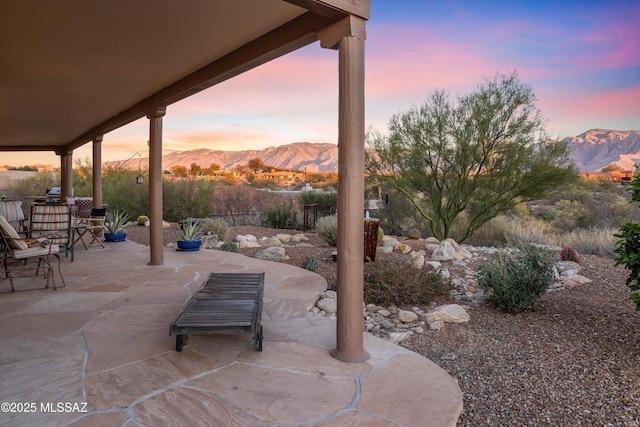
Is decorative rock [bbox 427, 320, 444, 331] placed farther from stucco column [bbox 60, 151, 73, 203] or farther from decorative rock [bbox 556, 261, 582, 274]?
stucco column [bbox 60, 151, 73, 203]

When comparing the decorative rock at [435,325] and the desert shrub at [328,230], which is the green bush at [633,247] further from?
the desert shrub at [328,230]

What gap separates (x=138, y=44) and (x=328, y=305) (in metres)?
3.30

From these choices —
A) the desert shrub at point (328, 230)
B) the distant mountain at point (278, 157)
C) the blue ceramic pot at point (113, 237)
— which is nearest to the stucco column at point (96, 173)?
the blue ceramic pot at point (113, 237)

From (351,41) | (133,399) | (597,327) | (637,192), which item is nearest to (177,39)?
(351,41)

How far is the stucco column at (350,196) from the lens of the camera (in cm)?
278

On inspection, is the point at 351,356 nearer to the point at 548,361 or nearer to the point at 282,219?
the point at 548,361

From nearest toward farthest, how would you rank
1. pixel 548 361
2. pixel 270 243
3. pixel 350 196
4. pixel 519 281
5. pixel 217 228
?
pixel 350 196
pixel 548 361
pixel 519 281
pixel 270 243
pixel 217 228

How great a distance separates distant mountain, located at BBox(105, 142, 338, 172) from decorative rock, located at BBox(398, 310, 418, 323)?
44.5m

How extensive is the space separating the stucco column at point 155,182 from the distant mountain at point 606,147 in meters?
30.7

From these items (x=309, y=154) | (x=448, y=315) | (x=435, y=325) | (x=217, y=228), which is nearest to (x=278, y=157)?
(x=309, y=154)

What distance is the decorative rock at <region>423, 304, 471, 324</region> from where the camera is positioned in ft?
13.3

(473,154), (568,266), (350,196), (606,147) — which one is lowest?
(568,266)

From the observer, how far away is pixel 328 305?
4.19 metres

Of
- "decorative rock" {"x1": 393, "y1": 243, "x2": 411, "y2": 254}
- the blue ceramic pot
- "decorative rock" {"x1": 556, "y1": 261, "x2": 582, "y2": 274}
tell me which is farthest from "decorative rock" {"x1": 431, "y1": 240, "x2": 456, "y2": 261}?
the blue ceramic pot
